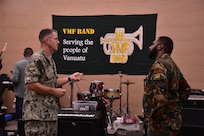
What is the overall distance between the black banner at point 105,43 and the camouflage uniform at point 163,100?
13.7 ft

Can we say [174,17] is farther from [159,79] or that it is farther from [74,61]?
[159,79]

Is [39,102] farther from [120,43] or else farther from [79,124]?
[120,43]

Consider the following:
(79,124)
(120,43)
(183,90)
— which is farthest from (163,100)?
(120,43)

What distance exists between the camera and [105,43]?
24.1 ft

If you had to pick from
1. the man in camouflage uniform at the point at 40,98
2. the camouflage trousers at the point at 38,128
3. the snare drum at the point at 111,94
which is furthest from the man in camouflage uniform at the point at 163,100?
the snare drum at the point at 111,94

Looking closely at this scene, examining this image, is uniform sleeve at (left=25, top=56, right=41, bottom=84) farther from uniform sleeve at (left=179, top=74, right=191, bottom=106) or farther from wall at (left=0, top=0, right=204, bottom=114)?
wall at (left=0, top=0, right=204, bottom=114)

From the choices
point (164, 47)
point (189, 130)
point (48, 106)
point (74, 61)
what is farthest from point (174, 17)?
point (48, 106)

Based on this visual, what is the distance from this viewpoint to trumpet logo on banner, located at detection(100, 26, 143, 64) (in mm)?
7184

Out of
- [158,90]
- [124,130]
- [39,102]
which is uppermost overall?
[158,90]

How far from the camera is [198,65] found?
696 cm

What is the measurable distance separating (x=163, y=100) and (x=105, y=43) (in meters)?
4.65

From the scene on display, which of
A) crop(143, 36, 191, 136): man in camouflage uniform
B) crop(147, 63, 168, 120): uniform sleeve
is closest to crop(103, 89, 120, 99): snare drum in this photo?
crop(143, 36, 191, 136): man in camouflage uniform

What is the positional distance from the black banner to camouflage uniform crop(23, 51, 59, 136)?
4502 millimetres

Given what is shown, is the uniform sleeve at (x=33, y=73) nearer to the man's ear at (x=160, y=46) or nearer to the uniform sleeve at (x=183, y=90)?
the man's ear at (x=160, y=46)
